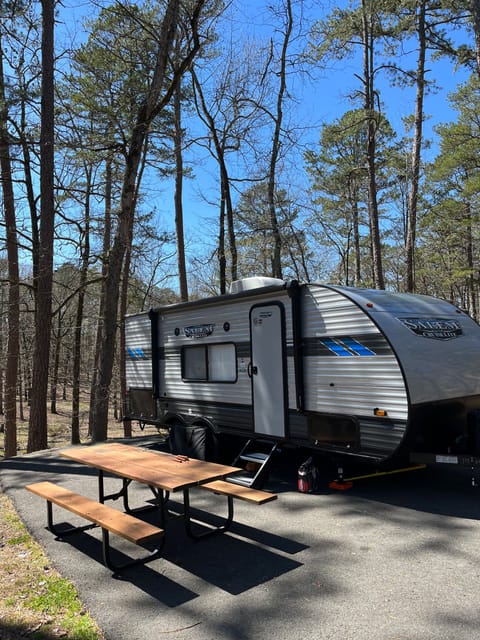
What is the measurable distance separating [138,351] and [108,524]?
5.57 metres

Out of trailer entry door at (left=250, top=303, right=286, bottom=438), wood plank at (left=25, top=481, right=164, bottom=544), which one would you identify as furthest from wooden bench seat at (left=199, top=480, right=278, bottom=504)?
trailer entry door at (left=250, top=303, right=286, bottom=438)

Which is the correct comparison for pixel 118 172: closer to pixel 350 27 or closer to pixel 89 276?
pixel 89 276

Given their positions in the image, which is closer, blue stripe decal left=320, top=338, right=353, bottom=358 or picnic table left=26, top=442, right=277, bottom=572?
picnic table left=26, top=442, right=277, bottom=572

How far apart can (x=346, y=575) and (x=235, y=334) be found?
3.72 meters

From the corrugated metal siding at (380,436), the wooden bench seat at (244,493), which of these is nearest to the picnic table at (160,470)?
the wooden bench seat at (244,493)

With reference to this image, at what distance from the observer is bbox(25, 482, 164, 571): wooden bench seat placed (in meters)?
3.46

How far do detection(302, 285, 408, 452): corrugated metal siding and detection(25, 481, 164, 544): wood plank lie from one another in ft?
7.99

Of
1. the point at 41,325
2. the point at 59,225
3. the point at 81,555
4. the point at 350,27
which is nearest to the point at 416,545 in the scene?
the point at 81,555

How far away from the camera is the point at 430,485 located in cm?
578

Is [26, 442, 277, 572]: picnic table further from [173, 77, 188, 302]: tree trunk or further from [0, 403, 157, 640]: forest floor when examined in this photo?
[173, 77, 188, 302]: tree trunk

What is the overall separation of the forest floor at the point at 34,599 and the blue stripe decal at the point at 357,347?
3.36 metres

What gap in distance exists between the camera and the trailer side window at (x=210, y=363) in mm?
6898

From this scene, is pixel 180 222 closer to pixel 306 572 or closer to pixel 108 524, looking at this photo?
pixel 108 524

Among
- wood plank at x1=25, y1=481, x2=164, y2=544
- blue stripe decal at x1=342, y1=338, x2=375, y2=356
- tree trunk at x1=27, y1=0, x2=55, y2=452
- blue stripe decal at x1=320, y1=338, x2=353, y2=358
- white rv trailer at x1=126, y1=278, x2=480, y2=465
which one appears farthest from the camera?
tree trunk at x1=27, y1=0, x2=55, y2=452
